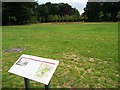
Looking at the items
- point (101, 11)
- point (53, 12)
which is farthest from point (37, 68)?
point (53, 12)

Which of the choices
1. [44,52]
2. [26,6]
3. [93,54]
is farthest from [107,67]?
[26,6]

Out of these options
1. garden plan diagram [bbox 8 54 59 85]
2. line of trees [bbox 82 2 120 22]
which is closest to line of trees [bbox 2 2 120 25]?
line of trees [bbox 82 2 120 22]

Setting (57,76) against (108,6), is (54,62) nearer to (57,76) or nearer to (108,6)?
(57,76)

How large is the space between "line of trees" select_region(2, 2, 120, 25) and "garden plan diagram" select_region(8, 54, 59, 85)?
1577 inches

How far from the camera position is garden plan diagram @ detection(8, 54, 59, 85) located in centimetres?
355

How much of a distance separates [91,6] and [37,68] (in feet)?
184

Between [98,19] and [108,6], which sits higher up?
[108,6]

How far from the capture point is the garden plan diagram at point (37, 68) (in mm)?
3550

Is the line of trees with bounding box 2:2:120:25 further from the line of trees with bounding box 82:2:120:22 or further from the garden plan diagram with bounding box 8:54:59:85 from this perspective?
the garden plan diagram with bounding box 8:54:59:85

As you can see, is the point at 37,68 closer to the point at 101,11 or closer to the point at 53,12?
the point at 101,11

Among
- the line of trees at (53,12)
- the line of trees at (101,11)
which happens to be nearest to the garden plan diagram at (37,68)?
the line of trees at (53,12)

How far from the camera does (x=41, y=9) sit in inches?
2464

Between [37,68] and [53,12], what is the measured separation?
211 feet

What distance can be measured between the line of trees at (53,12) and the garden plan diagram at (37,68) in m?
40.0
